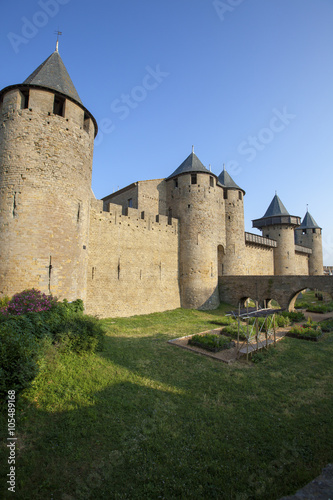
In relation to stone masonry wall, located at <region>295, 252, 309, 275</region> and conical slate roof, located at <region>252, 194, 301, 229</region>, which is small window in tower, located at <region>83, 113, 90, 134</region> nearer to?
conical slate roof, located at <region>252, 194, 301, 229</region>

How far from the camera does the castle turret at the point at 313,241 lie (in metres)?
40.9

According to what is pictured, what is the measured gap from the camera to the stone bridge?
53.8 feet

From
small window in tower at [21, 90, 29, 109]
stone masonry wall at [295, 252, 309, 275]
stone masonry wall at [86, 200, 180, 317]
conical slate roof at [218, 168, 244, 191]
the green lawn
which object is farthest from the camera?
stone masonry wall at [295, 252, 309, 275]

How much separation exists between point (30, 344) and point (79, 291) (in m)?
5.79

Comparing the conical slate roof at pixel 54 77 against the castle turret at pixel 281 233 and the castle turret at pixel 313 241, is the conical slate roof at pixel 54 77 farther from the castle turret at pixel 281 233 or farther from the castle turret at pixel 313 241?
the castle turret at pixel 313 241

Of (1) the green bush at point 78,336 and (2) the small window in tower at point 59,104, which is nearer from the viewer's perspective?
(1) the green bush at point 78,336

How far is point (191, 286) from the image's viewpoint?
762 inches

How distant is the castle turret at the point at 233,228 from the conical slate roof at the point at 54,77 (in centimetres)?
1620

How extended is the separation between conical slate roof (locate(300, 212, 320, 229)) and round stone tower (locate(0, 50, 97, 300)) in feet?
136

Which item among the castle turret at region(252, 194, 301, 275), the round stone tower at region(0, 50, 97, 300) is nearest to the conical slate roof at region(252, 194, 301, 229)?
the castle turret at region(252, 194, 301, 275)

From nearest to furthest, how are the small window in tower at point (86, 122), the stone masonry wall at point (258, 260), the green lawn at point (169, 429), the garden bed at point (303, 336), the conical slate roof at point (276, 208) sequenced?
1. the green lawn at point (169, 429)
2. the garden bed at point (303, 336)
3. the small window in tower at point (86, 122)
4. the stone masonry wall at point (258, 260)
5. the conical slate roof at point (276, 208)

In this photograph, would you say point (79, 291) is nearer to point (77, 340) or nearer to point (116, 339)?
point (116, 339)

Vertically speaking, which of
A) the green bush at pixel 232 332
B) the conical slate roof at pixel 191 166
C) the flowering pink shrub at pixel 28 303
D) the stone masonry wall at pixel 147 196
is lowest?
the green bush at pixel 232 332

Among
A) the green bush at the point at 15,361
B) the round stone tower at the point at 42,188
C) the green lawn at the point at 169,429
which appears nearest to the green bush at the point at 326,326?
the green lawn at the point at 169,429
